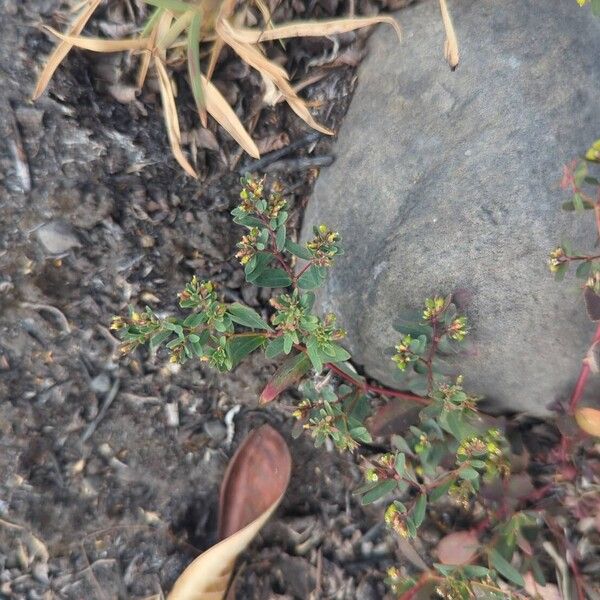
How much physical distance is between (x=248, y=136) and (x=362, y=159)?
1.18 ft

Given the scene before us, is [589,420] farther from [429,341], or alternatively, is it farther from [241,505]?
[241,505]

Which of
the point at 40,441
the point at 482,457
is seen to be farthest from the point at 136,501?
the point at 482,457

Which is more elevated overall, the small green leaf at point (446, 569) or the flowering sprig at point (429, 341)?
the flowering sprig at point (429, 341)

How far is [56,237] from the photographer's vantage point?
1.93 meters

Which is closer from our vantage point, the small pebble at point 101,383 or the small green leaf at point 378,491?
the small green leaf at point 378,491

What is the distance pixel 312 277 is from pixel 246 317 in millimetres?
184

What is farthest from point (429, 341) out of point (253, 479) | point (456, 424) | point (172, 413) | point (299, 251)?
point (172, 413)

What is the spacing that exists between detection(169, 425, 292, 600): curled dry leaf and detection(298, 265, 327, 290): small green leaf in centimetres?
75

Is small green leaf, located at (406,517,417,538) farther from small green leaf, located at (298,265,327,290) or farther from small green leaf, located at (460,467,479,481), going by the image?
small green leaf, located at (298,265,327,290)

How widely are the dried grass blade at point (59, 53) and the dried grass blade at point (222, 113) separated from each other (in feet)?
1.19

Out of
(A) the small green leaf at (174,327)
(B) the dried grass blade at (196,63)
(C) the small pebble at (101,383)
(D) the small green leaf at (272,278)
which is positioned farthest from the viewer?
(C) the small pebble at (101,383)

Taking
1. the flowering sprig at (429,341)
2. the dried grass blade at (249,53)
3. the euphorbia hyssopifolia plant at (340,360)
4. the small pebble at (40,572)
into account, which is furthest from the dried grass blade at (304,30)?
the small pebble at (40,572)

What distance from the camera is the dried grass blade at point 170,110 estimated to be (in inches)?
75.2

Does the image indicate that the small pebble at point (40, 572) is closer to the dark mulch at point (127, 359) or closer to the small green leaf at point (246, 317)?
the dark mulch at point (127, 359)
